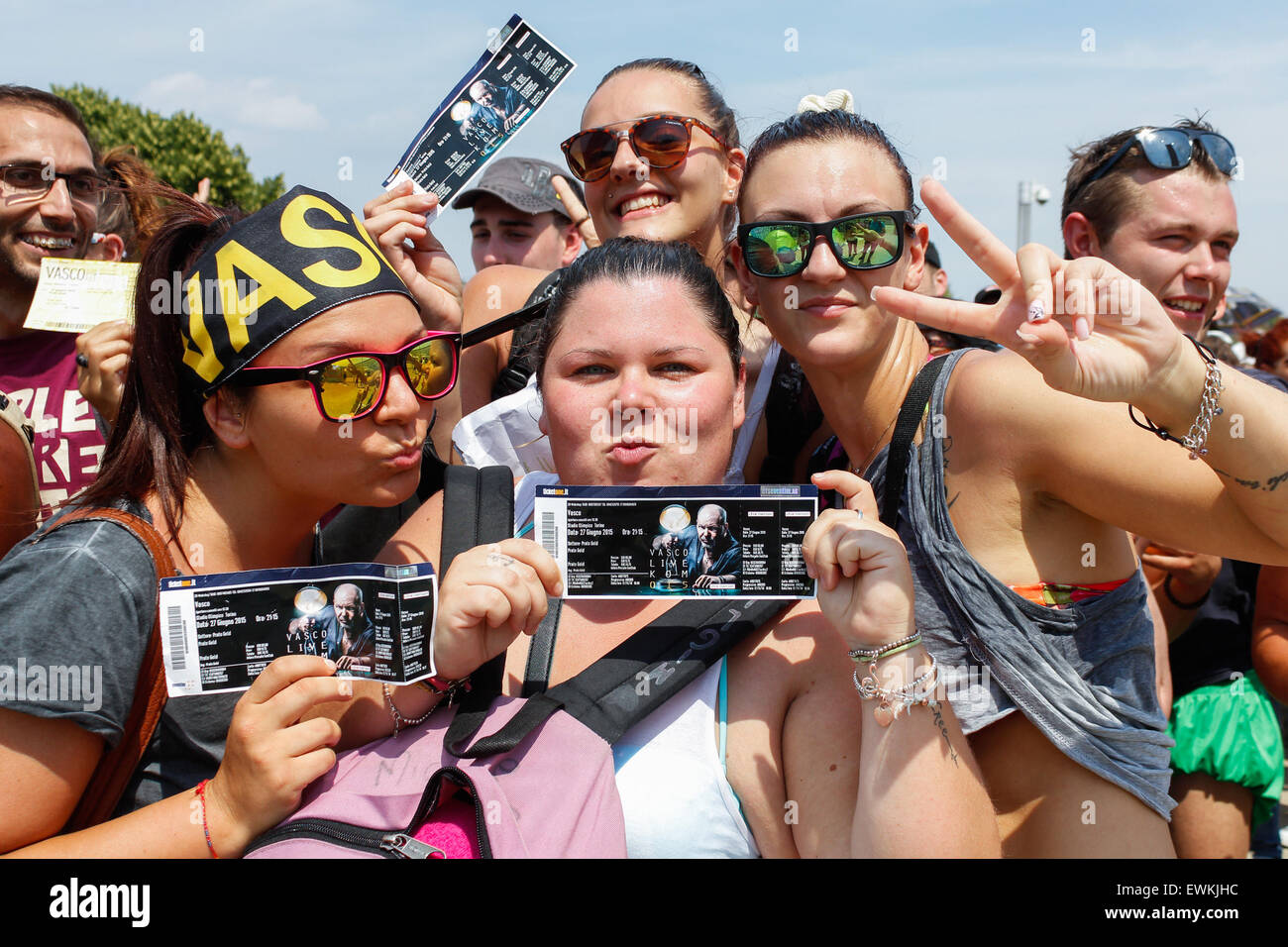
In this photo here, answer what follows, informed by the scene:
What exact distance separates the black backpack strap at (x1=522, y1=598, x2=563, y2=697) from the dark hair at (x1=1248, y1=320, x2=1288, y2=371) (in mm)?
4545

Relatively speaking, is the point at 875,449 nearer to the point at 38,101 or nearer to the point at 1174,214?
the point at 1174,214

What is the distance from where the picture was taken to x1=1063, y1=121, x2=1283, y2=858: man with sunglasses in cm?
359

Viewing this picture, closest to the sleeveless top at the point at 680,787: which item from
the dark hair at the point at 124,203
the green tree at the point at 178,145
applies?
the dark hair at the point at 124,203

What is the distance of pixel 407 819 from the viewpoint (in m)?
1.91

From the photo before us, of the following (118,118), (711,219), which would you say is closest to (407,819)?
(711,219)

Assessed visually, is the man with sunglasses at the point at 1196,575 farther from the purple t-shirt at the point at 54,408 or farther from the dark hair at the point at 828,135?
the purple t-shirt at the point at 54,408

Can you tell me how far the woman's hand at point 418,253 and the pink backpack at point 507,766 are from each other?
1174 mm

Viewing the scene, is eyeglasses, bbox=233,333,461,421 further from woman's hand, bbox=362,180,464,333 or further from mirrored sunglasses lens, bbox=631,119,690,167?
mirrored sunglasses lens, bbox=631,119,690,167

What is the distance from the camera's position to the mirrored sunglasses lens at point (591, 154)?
3916 mm

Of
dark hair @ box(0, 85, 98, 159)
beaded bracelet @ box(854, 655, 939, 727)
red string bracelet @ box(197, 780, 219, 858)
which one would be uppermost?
dark hair @ box(0, 85, 98, 159)

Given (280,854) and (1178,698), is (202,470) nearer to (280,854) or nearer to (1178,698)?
(280,854)

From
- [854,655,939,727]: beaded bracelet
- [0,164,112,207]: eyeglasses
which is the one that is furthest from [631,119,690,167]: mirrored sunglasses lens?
Answer: [854,655,939,727]: beaded bracelet

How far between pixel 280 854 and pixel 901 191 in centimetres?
241
